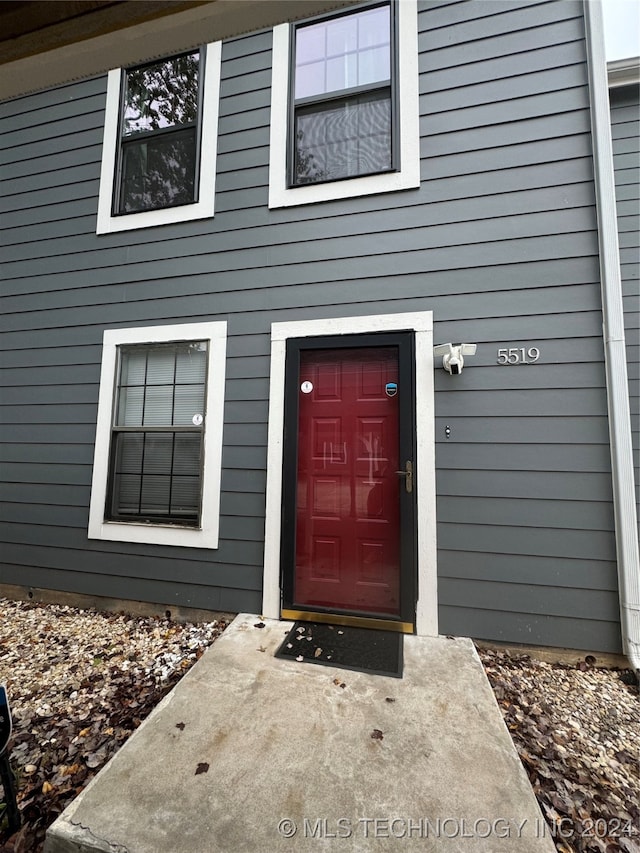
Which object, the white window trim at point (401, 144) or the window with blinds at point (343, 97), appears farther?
the window with blinds at point (343, 97)

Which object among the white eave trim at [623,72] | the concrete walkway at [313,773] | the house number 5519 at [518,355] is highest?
the white eave trim at [623,72]

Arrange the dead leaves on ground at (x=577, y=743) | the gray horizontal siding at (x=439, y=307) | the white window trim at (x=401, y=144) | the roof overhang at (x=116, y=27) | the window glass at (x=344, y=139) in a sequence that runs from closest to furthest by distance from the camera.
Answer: the roof overhang at (x=116, y=27)
the dead leaves on ground at (x=577, y=743)
the gray horizontal siding at (x=439, y=307)
the white window trim at (x=401, y=144)
the window glass at (x=344, y=139)

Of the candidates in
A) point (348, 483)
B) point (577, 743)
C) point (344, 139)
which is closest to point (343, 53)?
point (344, 139)

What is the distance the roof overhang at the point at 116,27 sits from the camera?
1136mm

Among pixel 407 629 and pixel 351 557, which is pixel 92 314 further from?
pixel 407 629

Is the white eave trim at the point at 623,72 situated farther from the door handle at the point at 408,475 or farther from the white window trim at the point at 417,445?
the door handle at the point at 408,475

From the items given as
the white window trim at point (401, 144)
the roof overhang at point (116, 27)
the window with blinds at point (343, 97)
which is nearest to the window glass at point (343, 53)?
the window with blinds at point (343, 97)

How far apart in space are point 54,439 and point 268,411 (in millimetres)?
2021

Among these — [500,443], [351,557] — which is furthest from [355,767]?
[500,443]

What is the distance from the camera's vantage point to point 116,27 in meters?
A: 1.19

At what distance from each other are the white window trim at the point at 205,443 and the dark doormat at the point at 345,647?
36.9 inches

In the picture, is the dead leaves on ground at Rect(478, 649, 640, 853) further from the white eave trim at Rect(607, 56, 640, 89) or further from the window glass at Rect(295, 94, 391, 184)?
the white eave trim at Rect(607, 56, 640, 89)

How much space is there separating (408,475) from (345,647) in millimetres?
1153

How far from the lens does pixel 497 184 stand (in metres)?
2.59
